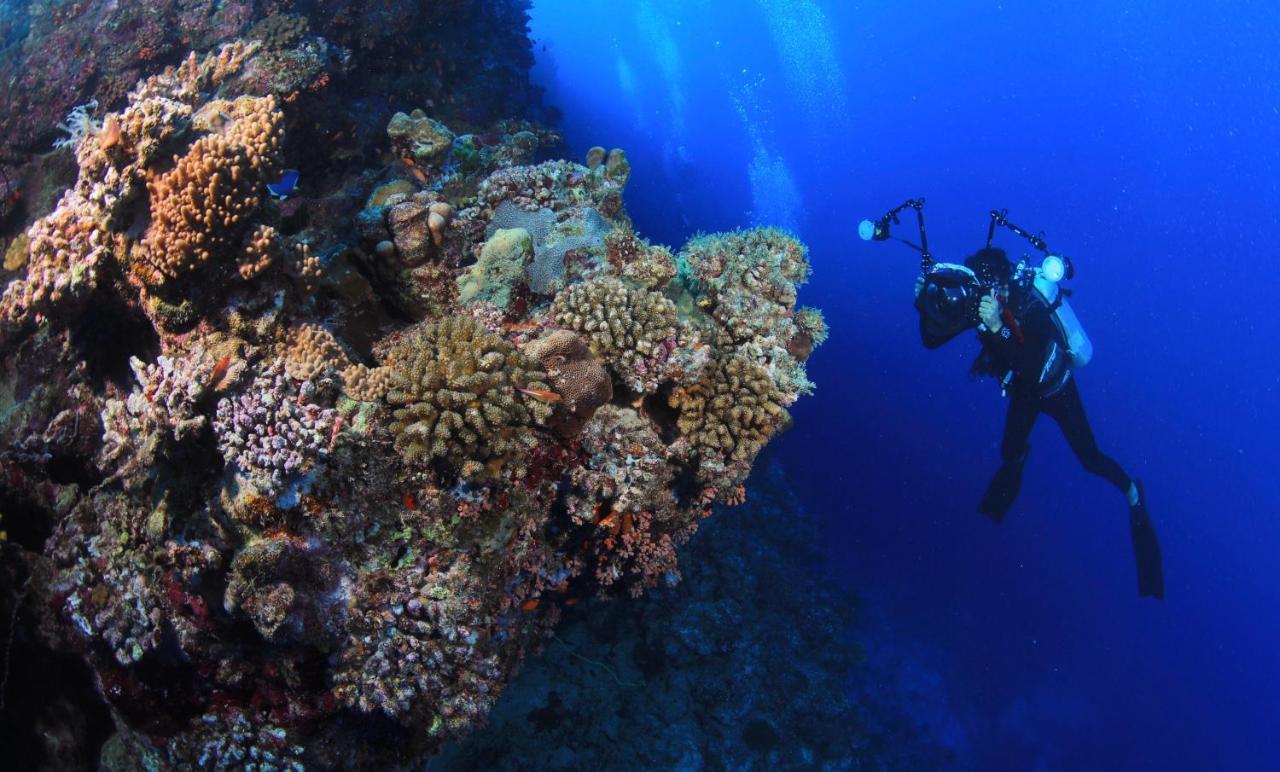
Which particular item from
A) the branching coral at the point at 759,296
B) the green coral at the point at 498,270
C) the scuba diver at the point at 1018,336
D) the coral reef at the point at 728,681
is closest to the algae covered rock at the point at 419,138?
the green coral at the point at 498,270

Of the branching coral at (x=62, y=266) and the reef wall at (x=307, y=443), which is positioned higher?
the branching coral at (x=62, y=266)

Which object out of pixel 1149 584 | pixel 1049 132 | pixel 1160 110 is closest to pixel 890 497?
pixel 1149 584

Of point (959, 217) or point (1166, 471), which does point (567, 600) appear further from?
point (959, 217)

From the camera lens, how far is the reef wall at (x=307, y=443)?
12.1 ft

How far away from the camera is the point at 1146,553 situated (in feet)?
48.9

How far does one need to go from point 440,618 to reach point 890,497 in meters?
26.2

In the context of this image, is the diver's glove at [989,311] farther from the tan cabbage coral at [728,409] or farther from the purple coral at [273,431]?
the purple coral at [273,431]

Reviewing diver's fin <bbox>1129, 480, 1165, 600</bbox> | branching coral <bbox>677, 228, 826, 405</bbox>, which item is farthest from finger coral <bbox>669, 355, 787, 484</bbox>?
diver's fin <bbox>1129, 480, 1165, 600</bbox>

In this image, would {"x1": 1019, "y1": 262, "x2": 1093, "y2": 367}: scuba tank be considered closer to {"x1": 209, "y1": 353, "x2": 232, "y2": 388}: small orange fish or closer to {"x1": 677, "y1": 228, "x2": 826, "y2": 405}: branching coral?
{"x1": 677, "y1": 228, "x2": 826, "y2": 405}: branching coral

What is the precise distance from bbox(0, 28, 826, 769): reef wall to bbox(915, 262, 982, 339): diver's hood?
236 inches

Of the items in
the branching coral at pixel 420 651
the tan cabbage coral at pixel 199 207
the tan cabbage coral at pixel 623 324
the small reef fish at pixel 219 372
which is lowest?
the branching coral at pixel 420 651

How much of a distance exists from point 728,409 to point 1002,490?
41.8 feet

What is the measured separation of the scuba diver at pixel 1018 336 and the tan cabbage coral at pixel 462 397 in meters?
8.25

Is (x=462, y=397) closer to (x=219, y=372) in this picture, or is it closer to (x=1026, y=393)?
(x=219, y=372)
